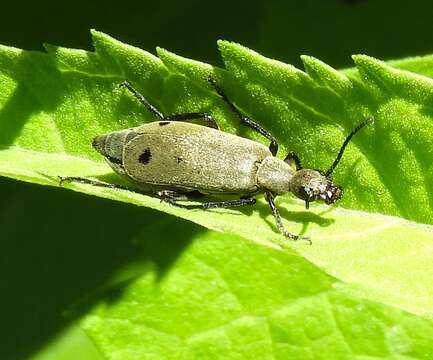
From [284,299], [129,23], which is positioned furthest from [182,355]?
[129,23]

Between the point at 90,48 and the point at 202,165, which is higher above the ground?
the point at 90,48

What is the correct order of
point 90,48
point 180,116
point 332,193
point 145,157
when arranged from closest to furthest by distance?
1. point 332,193
2. point 180,116
3. point 145,157
4. point 90,48

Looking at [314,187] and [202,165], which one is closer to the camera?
[314,187]

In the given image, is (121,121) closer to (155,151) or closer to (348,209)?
(155,151)

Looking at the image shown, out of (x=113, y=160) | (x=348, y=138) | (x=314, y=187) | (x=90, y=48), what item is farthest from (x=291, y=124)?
(x=90, y=48)

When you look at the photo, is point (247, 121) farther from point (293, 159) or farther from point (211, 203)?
point (211, 203)

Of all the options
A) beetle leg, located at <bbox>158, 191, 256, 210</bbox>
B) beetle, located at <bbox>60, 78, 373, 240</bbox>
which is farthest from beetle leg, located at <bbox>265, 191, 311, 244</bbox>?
beetle leg, located at <bbox>158, 191, 256, 210</bbox>

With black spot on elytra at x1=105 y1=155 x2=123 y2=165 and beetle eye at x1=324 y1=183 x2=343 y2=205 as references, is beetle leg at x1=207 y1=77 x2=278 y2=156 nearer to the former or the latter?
beetle eye at x1=324 y1=183 x2=343 y2=205
